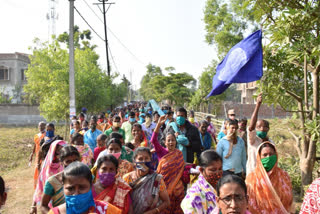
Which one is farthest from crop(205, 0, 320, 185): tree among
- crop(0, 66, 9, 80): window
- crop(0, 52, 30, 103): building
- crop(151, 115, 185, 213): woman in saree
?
crop(0, 66, 9, 80): window

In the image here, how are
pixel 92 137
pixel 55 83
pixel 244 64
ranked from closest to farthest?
pixel 244 64 → pixel 92 137 → pixel 55 83

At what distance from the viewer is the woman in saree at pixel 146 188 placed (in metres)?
3.04

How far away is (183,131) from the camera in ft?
18.7

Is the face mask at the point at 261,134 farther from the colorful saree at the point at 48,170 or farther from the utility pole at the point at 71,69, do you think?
the utility pole at the point at 71,69

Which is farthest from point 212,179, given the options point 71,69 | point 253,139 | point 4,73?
point 4,73

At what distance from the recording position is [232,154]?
4.64m

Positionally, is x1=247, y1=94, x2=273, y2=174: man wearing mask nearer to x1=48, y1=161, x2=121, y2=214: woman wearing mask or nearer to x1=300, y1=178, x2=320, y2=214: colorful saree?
x1=300, y1=178, x2=320, y2=214: colorful saree

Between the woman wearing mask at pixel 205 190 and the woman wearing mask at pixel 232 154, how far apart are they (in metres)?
1.72

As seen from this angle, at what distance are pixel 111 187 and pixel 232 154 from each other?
2347 millimetres

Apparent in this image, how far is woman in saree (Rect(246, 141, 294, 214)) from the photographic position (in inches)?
118

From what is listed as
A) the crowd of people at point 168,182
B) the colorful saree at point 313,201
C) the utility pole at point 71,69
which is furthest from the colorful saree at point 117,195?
the utility pole at point 71,69

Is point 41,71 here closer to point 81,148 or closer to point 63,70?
point 63,70

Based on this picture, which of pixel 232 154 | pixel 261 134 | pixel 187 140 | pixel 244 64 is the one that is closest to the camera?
pixel 261 134

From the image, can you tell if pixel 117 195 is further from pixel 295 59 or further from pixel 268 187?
pixel 295 59
